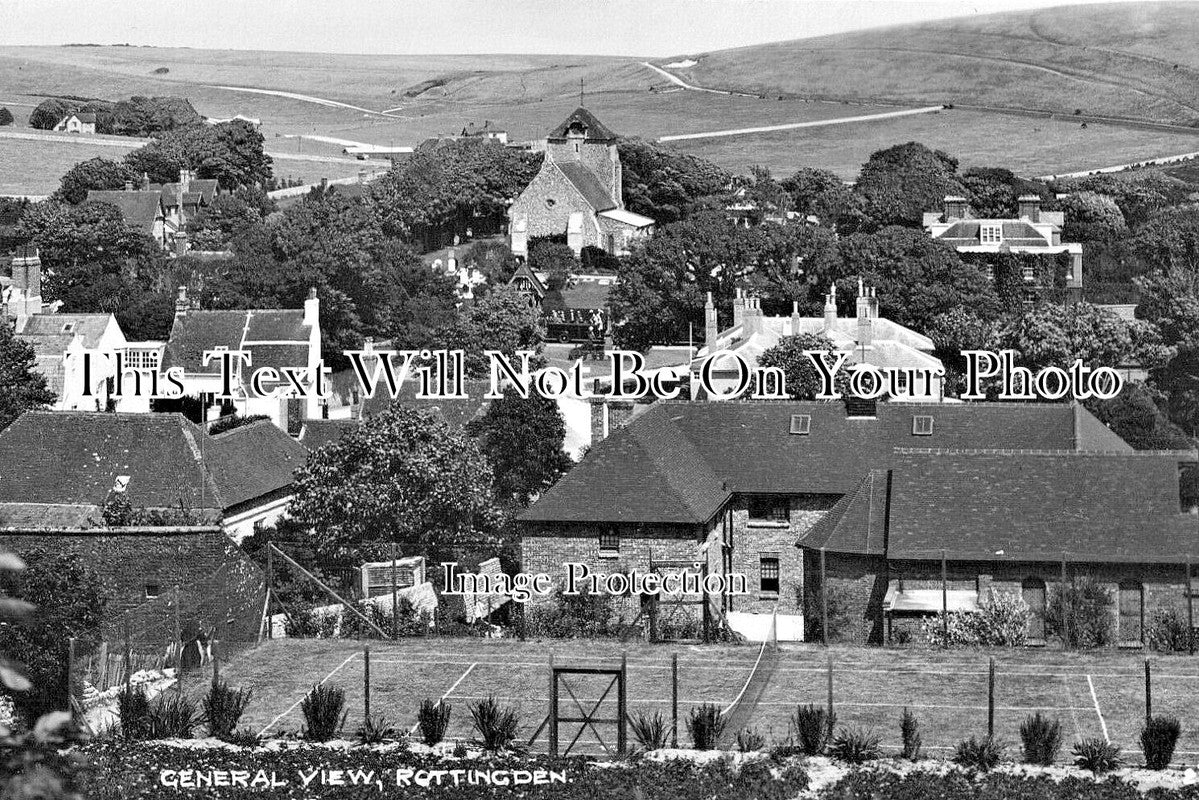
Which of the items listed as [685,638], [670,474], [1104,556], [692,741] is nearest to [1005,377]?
[670,474]

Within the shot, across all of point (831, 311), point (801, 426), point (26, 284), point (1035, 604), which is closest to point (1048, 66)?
point (831, 311)

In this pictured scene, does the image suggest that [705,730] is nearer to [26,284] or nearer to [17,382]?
[17,382]

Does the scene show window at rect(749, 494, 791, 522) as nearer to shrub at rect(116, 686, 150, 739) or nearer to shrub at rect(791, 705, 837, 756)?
shrub at rect(791, 705, 837, 756)

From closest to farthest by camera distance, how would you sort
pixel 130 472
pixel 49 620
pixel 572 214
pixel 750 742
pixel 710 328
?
pixel 750 742 → pixel 49 620 → pixel 130 472 → pixel 710 328 → pixel 572 214

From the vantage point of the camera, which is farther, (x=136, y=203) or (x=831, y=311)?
(x=136, y=203)

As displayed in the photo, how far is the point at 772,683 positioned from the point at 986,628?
5732mm

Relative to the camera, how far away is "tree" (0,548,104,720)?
32094mm

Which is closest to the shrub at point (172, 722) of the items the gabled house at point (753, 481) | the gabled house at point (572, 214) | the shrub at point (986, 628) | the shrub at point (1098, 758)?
the shrub at point (1098, 758)

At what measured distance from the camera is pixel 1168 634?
38.1 m

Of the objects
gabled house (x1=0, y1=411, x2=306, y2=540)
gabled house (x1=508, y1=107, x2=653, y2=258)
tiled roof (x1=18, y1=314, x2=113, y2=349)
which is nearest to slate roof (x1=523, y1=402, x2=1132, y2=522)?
gabled house (x1=0, y1=411, x2=306, y2=540)

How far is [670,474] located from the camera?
49.0 meters

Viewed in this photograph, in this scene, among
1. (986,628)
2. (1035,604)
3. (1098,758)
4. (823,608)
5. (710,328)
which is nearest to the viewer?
(1098,758)

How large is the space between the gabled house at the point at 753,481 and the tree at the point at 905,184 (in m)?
61.0

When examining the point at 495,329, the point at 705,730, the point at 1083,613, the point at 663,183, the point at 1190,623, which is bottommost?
the point at 705,730
